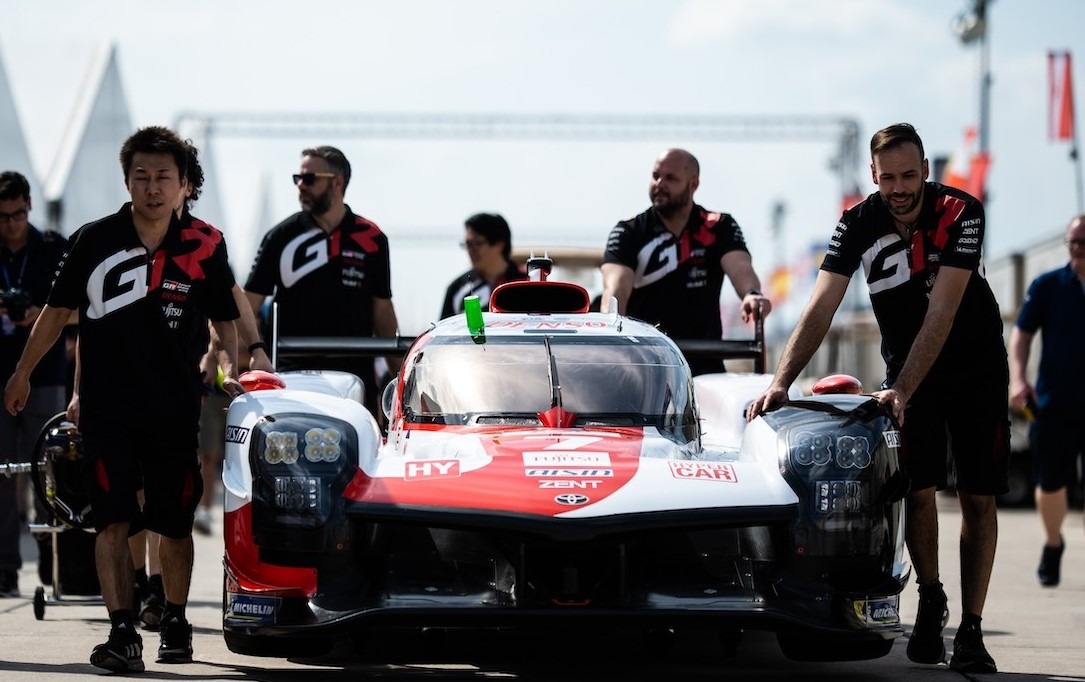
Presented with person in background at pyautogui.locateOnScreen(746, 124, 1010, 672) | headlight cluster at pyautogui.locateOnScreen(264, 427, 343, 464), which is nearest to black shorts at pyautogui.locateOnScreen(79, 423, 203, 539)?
headlight cluster at pyautogui.locateOnScreen(264, 427, 343, 464)

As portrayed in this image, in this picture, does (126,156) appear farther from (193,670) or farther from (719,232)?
(719,232)

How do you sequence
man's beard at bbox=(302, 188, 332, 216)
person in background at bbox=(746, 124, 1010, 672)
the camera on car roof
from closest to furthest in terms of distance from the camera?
person in background at bbox=(746, 124, 1010, 672) → the camera on car roof → man's beard at bbox=(302, 188, 332, 216)

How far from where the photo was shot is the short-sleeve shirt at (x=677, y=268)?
8.71m

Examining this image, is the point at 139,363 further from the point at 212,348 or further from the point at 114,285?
the point at 212,348

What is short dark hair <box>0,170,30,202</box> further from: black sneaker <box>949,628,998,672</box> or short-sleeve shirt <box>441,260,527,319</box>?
black sneaker <box>949,628,998,672</box>

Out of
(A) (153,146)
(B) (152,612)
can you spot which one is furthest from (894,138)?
(B) (152,612)

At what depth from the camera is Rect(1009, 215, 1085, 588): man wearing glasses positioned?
988 centimetres

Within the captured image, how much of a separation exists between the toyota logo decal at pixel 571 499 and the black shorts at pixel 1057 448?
5292 millimetres

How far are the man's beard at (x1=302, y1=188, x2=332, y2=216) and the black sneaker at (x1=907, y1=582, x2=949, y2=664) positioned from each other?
3.69 m

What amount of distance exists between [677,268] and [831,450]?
10.2 feet

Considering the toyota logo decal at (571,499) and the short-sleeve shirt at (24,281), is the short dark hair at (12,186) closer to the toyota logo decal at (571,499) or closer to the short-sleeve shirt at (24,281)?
the short-sleeve shirt at (24,281)

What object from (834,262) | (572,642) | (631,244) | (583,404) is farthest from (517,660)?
(631,244)

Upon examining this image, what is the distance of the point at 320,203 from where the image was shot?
8.65 meters

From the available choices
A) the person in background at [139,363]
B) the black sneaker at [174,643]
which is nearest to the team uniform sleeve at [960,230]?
the person in background at [139,363]
